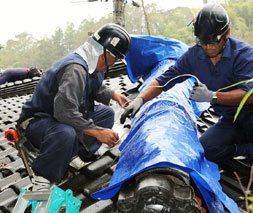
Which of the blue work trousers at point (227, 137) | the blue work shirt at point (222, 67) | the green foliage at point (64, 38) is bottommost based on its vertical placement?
the green foliage at point (64, 38)

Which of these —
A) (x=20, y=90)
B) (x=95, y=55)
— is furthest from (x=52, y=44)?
(x=95, y=55)

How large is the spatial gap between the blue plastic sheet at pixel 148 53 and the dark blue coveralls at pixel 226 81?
1220mm

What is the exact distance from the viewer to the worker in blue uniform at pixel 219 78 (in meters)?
2.28

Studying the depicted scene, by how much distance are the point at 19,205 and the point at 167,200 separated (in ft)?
3.49

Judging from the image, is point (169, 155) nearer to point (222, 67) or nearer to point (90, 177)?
point (90, 177)

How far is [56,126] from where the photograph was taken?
2.22m

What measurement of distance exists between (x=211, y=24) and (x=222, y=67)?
416 mm

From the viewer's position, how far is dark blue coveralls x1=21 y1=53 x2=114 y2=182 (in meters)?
2.12

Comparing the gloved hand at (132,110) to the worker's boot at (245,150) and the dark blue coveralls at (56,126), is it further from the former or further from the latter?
the worker's boot at (245,150)

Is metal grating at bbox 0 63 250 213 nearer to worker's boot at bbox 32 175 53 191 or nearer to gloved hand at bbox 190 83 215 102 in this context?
worker's boot at bbox 32 175 53 191

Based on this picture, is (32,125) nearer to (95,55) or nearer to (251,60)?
(95,55)

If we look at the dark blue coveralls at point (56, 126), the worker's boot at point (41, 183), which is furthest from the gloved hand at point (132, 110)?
the worker's boot at point (41, 183)

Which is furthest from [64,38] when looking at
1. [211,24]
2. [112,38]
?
[211,24]

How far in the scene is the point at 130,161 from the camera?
1547 millimetres
